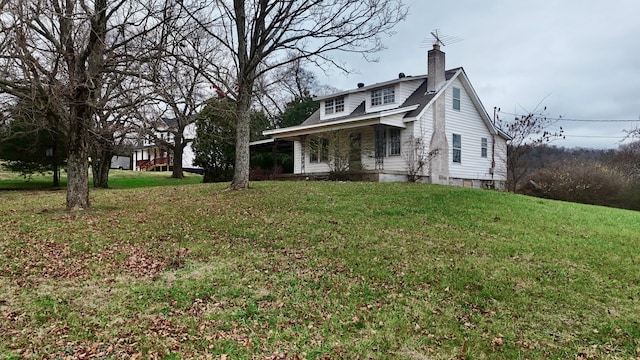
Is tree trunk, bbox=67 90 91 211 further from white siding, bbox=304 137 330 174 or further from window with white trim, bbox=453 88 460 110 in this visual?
window with white trim, bbox=453 88 460 110

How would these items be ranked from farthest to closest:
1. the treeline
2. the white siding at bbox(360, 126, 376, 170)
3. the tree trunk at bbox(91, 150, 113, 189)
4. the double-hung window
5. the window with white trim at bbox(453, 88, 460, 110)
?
the double-hung window < the tree trunk at bbox(91, 150, 113, 189) < the window with white trim at bbox(453, 88, 460, 110) < the white siding at bbox(360, 126, 376, 170) < the treeline

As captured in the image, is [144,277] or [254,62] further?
[254,62]

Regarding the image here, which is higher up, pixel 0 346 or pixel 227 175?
pixel 227 175

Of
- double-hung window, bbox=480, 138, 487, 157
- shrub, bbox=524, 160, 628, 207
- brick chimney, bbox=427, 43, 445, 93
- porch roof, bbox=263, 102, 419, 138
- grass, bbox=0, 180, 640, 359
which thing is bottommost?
grass, bbox=0, 180, 640, 359

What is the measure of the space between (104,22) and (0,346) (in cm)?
846

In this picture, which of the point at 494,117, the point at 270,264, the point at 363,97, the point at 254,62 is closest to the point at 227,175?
the point at 363,97

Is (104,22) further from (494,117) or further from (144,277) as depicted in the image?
(494,117)

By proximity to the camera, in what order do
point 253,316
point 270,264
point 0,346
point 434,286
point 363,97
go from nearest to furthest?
point 0,346 → point 253,316 → point 434,286 → point 270,264 → point 363,97

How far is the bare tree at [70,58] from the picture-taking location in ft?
29.0

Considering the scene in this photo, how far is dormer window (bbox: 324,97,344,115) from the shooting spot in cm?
2406

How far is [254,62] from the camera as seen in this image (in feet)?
45.7

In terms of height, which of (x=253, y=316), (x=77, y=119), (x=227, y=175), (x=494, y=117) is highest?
(x=494, y=117)

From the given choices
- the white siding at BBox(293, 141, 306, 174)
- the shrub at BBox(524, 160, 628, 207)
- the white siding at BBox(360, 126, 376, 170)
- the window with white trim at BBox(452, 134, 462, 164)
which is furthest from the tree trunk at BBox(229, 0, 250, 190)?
the shrub at BBox(524, 160, 628, 207)

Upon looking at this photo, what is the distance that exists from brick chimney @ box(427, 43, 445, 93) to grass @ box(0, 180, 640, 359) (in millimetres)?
11777
